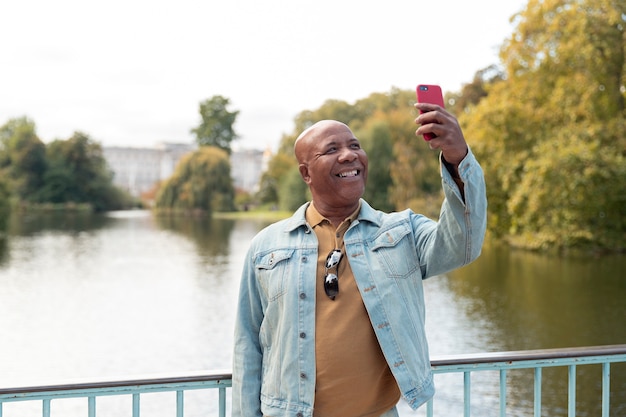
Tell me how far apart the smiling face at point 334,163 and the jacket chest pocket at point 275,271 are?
21 cm

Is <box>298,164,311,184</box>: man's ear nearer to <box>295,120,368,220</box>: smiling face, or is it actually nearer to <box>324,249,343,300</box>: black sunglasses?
<box>295,120,368,220</box>: smiling face

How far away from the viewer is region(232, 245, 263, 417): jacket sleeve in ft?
6.93

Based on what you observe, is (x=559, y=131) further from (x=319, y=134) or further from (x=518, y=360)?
(x=319, y=134)

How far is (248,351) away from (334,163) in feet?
2.06

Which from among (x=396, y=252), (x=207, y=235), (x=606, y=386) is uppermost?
(x=396, y=252)

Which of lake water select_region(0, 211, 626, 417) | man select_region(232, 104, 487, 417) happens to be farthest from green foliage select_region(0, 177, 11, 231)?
man select_region(232, 104, 487, 417)

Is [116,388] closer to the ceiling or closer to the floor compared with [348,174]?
closer to the floor

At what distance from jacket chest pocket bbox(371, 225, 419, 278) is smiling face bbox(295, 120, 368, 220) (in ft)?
0.48

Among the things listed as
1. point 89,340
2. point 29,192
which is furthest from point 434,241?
point 29,192

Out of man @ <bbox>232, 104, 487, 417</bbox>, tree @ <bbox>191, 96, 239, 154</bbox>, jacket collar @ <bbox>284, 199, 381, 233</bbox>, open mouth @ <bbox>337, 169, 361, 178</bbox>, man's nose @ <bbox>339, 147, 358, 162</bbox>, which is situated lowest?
man @ <bbox>232, 104, 487, 417</bbox>

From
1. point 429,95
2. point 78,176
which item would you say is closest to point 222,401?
point 429,95

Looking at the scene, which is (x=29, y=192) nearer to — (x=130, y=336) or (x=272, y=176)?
(x=272, y=176)

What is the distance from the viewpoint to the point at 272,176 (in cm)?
6050

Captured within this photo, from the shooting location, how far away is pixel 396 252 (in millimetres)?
2061
